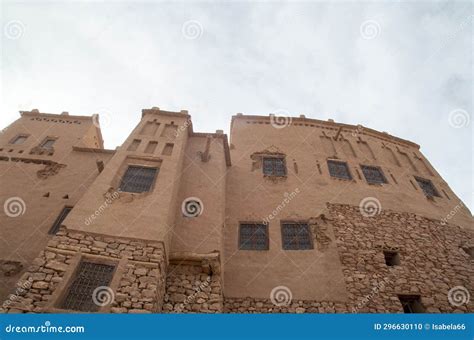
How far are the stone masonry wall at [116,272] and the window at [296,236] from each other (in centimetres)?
527

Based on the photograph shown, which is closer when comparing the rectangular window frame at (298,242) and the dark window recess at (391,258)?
the rectangular window frame at (298,242)

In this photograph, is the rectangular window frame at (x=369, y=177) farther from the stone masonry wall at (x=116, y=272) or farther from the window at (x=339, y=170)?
the stone masonry wall at (x=116, y=272)

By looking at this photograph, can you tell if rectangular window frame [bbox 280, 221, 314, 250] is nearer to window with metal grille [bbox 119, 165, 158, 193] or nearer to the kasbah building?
the kasbah building

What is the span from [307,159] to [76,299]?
11559mm

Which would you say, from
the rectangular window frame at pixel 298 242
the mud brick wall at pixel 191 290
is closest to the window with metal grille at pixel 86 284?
the mud brick wall at pixel 191 290

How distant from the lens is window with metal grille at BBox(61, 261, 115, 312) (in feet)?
22.2

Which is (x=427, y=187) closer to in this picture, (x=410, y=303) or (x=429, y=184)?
(x=429, y=184)

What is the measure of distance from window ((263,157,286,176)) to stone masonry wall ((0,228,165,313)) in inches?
304

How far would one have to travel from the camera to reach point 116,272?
738 centimetres

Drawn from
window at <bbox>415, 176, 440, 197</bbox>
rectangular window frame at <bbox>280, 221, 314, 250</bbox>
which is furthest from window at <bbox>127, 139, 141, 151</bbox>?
window at <bbox>415, 176, 440, 197</bbox>

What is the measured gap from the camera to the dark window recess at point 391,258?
11.6 metres

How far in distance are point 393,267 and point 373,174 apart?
18.2 ft

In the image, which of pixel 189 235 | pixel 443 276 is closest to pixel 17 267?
pixel 189 235

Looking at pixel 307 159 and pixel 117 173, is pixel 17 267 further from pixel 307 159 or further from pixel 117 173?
pixel 307 159
